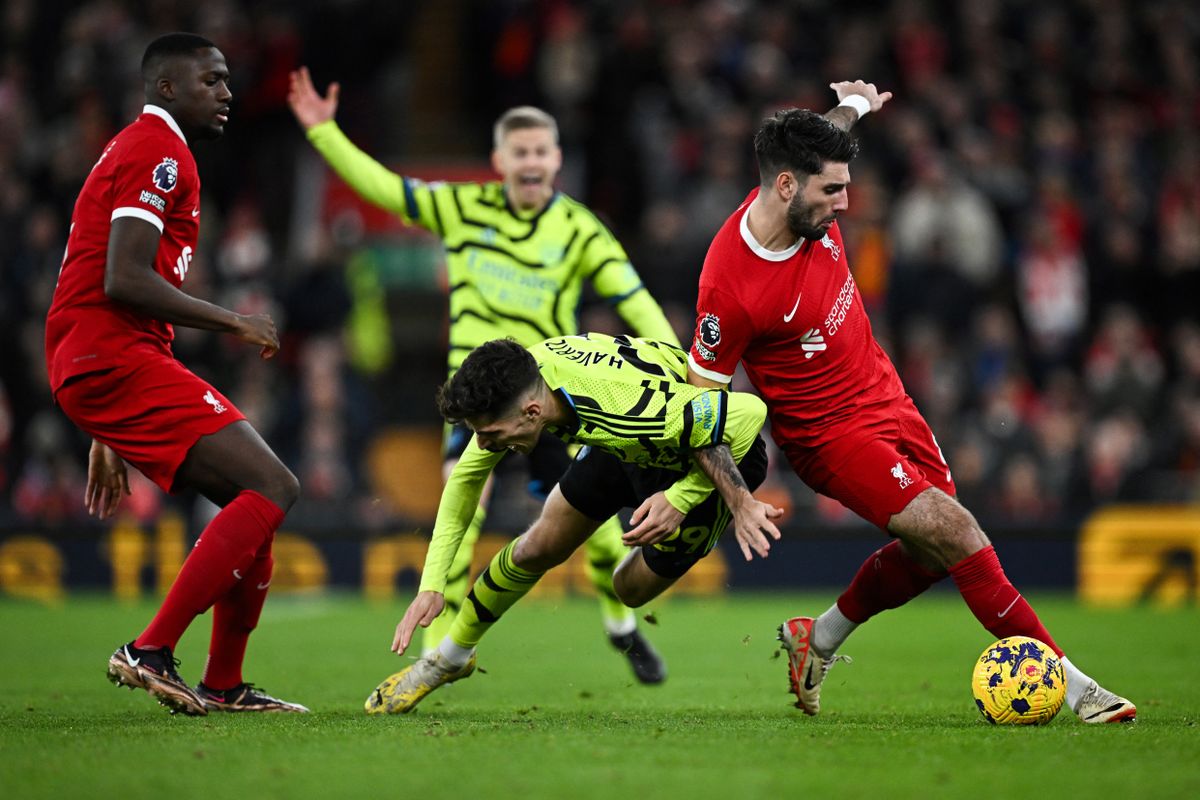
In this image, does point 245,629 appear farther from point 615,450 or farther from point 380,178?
point 380,178

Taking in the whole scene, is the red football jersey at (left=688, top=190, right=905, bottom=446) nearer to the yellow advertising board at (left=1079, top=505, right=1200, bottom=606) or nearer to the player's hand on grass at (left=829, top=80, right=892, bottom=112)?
the player's hand on grass at (left=829, top=80, right=892, bottom=112)

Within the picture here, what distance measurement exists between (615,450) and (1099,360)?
10469 millimetres

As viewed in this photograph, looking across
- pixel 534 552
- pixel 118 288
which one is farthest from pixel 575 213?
pixel 118 288

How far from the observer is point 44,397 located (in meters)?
16.4

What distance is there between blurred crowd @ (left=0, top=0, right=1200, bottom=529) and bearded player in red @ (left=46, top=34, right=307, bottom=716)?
8256 mm

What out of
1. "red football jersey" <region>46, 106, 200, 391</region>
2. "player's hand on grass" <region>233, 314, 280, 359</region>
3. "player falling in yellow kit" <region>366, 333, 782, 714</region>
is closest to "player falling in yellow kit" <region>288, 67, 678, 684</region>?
"player falling in yellow kit" <region>366, 333, 782, 714</region>

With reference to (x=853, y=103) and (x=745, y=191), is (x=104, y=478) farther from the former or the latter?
(x=745, y=191)

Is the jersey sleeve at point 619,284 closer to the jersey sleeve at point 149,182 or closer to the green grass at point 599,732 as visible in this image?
the green grass at point 599,732

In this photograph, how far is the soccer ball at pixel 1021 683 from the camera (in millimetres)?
6336

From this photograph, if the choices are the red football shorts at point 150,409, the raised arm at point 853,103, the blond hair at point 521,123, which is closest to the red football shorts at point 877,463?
the raised arm at point 853,103

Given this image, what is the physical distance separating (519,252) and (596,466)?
83.2 inches

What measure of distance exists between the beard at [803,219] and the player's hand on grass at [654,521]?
4.32ft

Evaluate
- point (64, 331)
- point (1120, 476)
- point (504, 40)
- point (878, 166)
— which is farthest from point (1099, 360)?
point (64, 331)

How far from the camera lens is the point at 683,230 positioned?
54.3ft
